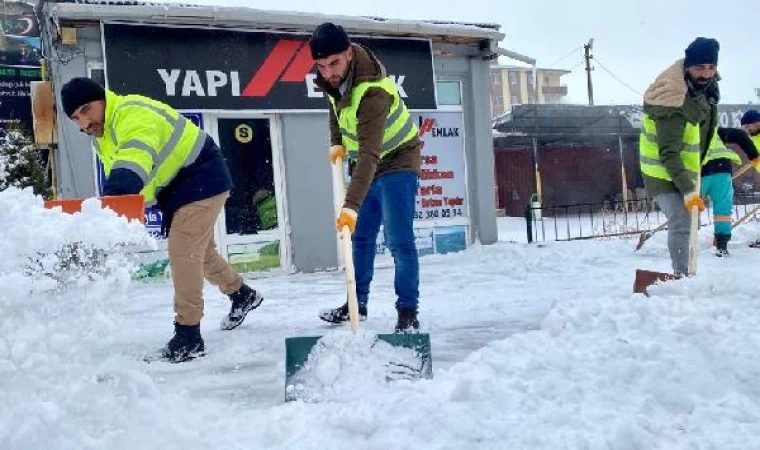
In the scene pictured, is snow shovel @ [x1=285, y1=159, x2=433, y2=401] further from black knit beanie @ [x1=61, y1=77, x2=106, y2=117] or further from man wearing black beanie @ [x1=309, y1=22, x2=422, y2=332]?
black knit beanie @ [x1=61, y1=77, x2=106, y2=117]

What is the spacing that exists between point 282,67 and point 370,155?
4954mm

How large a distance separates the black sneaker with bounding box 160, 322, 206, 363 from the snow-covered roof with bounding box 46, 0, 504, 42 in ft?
15.8

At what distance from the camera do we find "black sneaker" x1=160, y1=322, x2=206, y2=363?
3260 mm

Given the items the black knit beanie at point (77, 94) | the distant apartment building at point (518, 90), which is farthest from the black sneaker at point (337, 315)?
the distant apartment building at point (518, 90)

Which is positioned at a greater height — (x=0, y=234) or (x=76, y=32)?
(x=76, y=32)

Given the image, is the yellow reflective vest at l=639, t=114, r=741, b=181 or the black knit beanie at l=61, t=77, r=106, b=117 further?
the yellow reflective vest at l=639, t=114, r=741, b=181

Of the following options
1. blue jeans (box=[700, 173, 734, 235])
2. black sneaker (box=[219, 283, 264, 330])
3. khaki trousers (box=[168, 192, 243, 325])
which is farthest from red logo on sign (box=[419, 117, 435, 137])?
khaki trousers (box=[168, 192, 243, 325])

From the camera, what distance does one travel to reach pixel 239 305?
4039 millimetres

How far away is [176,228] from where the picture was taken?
329 centimetres

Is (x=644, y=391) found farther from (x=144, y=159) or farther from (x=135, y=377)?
(x=144, y=159)

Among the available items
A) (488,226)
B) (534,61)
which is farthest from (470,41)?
(488,226)

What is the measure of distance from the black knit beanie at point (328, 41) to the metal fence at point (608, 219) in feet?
19.2

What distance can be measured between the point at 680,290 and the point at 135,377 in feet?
9.17

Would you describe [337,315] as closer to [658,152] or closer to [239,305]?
[239,305]
